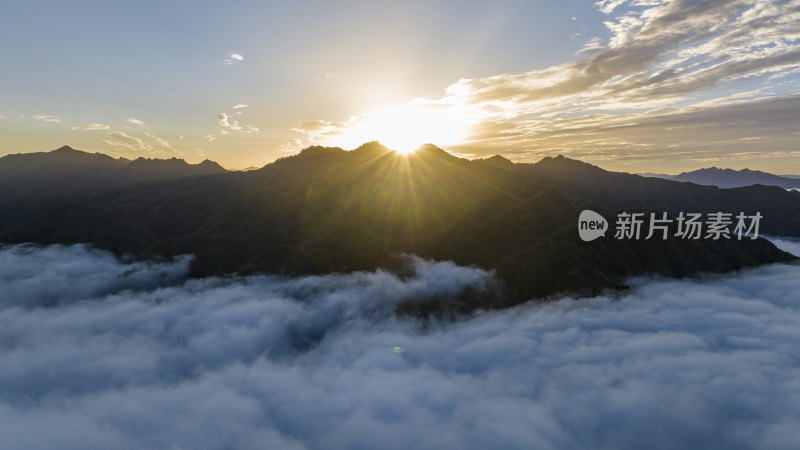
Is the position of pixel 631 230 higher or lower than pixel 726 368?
higher

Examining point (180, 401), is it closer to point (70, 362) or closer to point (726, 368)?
point (70, 362)

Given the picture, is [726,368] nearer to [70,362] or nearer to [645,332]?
[645,332]

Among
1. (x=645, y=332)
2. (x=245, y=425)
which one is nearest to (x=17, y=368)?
(x=245, y=425)

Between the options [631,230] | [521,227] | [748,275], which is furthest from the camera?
[521,227]

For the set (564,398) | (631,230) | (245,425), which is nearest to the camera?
(564,398)

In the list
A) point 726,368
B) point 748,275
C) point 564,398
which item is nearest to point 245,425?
point 564,398

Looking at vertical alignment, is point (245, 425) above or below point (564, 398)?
below

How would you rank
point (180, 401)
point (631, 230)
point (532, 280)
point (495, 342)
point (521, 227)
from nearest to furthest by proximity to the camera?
point (180, 401) < point (495, 342) < point (532, 280) < point (631, 230) < point (521, 227)

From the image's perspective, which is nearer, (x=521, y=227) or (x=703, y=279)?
(x=703, y=279)

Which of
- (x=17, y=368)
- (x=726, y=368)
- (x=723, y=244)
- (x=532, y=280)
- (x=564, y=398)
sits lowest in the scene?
(x=17, y=368)
